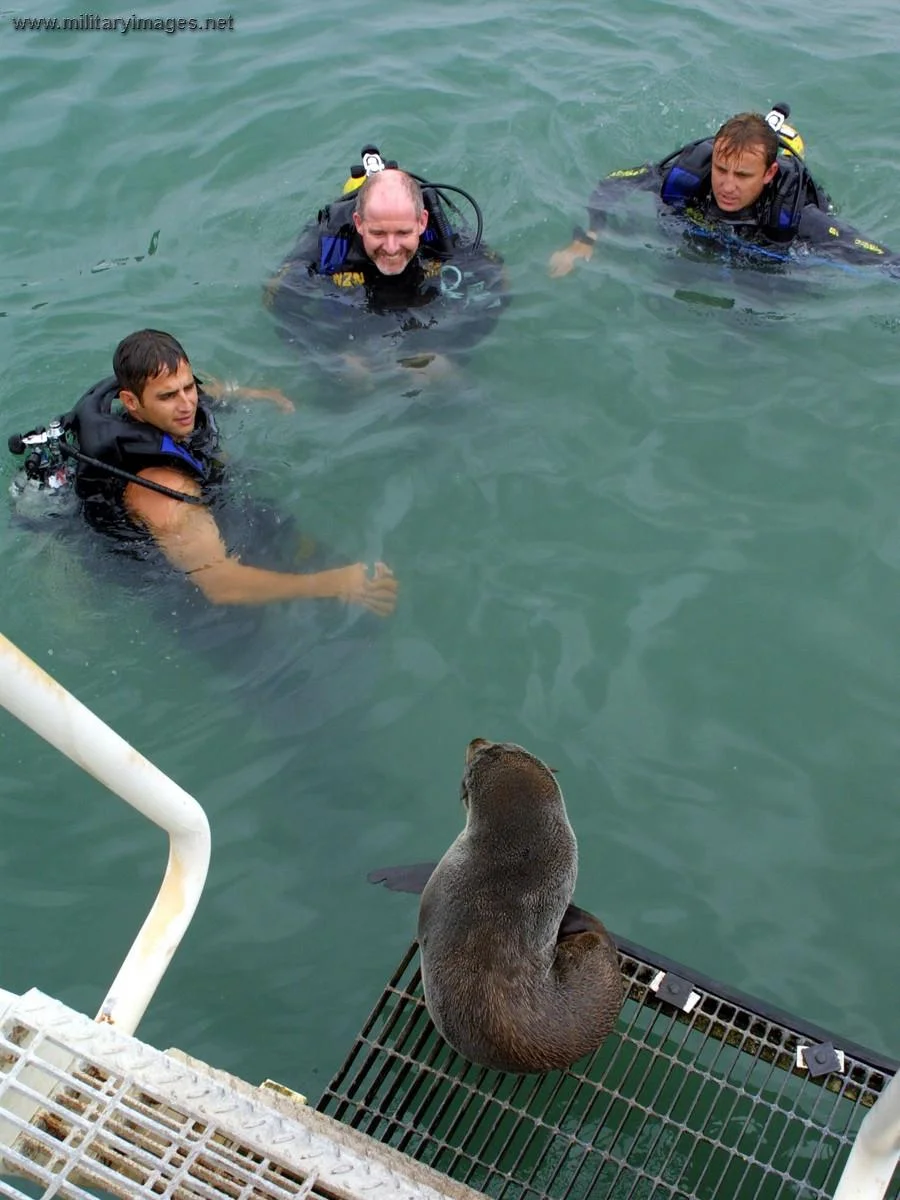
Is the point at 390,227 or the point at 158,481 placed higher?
the point at 390,227

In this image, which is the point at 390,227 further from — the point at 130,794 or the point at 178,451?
the point at 130,794

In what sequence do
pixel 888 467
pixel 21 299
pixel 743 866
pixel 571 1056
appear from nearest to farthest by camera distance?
pixel 571 1056
pixel 743 866
pixel 888 467
pixel 21 299

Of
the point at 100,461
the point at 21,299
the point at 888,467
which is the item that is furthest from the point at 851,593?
the point at 21,299

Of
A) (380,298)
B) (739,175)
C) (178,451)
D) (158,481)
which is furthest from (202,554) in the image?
(739,175)

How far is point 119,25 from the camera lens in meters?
10.5

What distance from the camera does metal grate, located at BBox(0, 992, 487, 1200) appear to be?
271 centimetres

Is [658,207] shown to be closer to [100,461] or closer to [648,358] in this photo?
[648,358]

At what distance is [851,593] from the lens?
6.29m

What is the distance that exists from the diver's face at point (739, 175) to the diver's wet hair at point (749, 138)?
0.01 metres

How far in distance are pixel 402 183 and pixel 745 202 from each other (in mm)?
2365

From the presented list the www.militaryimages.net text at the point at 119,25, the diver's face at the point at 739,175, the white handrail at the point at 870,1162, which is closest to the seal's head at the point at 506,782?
the white handrail at the point at 870,1162

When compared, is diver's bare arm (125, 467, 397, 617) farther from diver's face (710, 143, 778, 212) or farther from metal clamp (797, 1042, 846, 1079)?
diver's face (710, 143, 778, 212)

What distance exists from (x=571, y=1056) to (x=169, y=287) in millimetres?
6176

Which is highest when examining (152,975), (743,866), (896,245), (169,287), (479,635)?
(896,245)
